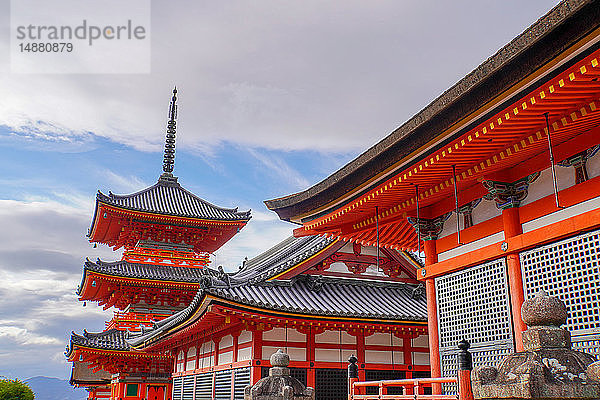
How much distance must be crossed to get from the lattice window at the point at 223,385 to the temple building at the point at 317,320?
3 cm

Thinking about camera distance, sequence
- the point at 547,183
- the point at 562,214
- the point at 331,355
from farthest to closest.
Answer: the point at 331,355 → the point at 547,183 → the point at 562,214

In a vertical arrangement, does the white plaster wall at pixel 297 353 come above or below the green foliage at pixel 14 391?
above

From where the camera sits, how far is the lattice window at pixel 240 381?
1503 centimetres

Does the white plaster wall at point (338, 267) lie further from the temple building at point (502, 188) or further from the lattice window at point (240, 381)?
the temple building at point (502, 188)

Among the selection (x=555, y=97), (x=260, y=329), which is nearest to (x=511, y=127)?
→ (x=555, y=97)

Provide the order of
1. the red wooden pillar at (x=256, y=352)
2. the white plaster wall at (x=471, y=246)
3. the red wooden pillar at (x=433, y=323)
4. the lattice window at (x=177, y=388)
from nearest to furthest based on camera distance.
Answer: the white plaster wall at (x=471, y=246) → the red wooden pillar at (x=433, y=323) → the red wooden pillar at (x=256, y=352) → the lattice window at (x=177, y=388)

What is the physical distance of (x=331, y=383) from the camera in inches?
609

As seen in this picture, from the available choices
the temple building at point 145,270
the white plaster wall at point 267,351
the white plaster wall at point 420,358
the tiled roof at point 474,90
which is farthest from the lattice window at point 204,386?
the tiled roof at point 474,90

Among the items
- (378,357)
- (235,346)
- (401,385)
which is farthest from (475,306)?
(235,346)

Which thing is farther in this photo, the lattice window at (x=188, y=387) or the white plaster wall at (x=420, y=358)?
the lattice window at (x=188, y=387)

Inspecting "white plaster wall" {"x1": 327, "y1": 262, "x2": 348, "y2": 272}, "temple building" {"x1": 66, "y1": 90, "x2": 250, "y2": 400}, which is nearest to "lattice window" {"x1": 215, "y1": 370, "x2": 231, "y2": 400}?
"white plaster wall" {"x1": 327, "y1": 262, "x2": 348, "y2": 272}

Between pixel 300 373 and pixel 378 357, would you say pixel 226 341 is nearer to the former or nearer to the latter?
pixel 300 373

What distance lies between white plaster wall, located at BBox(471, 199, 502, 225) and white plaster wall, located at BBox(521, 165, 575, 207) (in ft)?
2.30

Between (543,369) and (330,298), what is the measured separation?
40.6 ft
